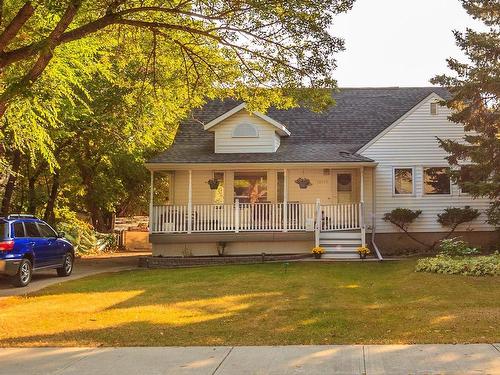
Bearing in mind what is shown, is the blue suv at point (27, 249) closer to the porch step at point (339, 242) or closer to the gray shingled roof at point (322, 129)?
the gray shingled roof at point (322, 129)

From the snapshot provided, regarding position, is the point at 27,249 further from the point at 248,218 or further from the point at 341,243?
the point at 341,243

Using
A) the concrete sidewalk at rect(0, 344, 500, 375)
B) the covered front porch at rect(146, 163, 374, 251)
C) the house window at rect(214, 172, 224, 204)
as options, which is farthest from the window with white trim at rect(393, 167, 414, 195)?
the concrete sidewalk at rect(0, 344, 500, 375)

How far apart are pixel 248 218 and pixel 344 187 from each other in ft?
14.8

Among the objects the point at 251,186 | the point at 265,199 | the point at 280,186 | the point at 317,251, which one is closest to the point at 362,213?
the point at 317,251

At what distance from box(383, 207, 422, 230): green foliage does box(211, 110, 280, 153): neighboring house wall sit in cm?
518

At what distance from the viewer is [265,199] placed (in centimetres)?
2208

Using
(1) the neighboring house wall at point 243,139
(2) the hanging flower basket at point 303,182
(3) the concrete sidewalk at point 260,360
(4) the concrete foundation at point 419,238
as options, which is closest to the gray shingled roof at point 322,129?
(1) the neighboring house wall at point 243,139

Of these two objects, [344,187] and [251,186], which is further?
[251,186]

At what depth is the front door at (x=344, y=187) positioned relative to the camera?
22016 millimetres

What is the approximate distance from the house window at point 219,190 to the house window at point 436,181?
8.09 meters

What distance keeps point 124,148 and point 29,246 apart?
1023cm

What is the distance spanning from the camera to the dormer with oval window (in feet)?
69.9

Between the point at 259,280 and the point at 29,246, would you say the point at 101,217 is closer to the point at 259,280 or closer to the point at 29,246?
the point at 29,246

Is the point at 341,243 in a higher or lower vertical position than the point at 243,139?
lower
